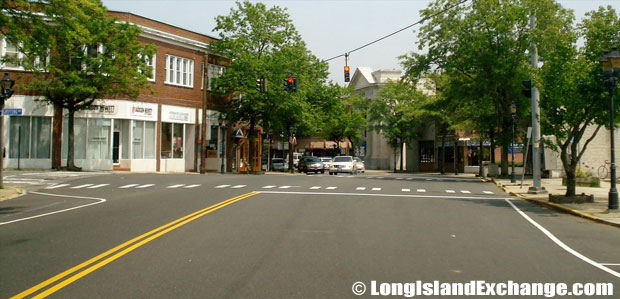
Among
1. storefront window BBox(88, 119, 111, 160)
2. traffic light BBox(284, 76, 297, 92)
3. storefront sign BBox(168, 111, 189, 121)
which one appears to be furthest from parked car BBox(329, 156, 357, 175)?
storefront window BBox(88, 119, 111, 160)

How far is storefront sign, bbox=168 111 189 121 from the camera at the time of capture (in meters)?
39.0

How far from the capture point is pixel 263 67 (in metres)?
39.8

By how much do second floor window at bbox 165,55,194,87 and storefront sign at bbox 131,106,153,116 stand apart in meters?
2.75

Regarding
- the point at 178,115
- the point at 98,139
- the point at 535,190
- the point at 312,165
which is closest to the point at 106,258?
the point at 535,190

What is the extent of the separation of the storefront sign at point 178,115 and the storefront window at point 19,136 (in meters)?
9.25

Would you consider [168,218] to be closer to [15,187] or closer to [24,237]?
[24,237]

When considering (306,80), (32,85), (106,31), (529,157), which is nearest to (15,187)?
(32,85)

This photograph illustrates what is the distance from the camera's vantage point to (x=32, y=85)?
30141mm

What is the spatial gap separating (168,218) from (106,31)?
869 inches

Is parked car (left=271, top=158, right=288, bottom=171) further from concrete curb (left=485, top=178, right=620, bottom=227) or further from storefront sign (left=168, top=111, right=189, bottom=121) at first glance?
concrete curb (left=485, top=178, right=620, bottom=227)

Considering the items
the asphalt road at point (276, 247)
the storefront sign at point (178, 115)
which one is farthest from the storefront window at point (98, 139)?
the asphalt road at point (276, 247)

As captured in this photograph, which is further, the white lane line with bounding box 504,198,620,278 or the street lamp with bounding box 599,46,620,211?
the street lamp with bounding box 599,46,620,211

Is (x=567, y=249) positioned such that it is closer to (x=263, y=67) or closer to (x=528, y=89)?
(x=528, y=89)

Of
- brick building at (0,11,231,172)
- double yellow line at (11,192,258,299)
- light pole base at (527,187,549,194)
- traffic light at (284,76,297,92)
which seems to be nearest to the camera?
double yellow line at (11,192,258,299)
